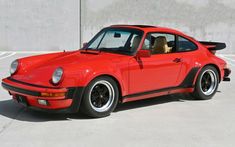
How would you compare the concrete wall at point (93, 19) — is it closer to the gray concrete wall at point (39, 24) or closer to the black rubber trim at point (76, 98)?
the gray concrete wall at point (39, 24)

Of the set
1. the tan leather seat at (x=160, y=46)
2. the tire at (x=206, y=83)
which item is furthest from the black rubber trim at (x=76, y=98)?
the tire at (x=206, y=83)

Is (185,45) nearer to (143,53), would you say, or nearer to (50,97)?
(143,53)

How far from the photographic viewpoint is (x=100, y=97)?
5.79m

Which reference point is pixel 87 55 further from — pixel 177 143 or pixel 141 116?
pixel 177 143

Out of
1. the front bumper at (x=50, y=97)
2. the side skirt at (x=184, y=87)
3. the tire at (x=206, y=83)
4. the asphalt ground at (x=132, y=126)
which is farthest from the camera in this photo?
the tire at (x=206, y=83)

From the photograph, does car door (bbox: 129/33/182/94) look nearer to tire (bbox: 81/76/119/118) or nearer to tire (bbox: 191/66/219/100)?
tire (bbox: 81/76/119/118)

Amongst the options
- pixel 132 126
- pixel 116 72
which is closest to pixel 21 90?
pixel 116 72

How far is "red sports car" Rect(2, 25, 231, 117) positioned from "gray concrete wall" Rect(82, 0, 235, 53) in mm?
8237

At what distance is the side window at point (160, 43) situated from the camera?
6.46 metres

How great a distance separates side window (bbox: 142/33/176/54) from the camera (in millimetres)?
6458

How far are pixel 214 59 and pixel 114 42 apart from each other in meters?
1.88

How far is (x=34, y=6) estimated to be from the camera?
50.1ft

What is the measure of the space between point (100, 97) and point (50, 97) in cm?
75

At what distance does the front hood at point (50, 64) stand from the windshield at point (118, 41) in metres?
0.21
